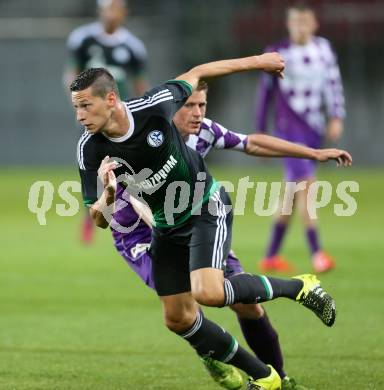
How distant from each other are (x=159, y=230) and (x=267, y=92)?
5.42 meters

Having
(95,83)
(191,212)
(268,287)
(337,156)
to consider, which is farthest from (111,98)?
(337,156)

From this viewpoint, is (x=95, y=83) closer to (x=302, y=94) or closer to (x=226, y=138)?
(x=226, y=138)

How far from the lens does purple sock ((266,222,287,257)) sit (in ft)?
36.0

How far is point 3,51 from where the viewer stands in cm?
2348

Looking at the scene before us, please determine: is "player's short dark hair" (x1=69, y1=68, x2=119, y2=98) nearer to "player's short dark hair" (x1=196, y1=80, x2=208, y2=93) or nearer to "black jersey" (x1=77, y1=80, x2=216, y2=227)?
"black jersey" (x1=77, y1=80, x2=216, y2=227)

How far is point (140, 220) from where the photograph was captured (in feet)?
22.4

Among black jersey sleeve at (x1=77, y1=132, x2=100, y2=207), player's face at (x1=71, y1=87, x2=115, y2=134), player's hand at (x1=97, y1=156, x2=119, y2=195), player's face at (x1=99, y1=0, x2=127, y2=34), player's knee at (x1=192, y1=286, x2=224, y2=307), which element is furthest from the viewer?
player's face at (x1=99, y1=0, x2=127, y2=34)

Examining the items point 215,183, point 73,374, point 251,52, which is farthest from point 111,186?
point 251,52

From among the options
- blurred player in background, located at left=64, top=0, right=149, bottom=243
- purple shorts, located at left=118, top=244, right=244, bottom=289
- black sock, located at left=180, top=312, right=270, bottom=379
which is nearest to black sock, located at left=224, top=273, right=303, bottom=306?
black sock, located at left=180, top=312, right=270, bottom=379

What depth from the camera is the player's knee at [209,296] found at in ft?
18.8

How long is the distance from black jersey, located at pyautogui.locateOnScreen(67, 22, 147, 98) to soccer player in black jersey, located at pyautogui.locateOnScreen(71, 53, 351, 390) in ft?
23.2

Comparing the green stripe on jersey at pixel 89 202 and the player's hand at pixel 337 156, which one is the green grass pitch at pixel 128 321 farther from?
the player's hand at pixel 337 156

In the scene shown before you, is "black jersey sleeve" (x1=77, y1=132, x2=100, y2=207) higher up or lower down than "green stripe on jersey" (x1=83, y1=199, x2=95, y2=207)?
higher up

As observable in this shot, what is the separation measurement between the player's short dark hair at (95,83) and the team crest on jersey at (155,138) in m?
0.31
